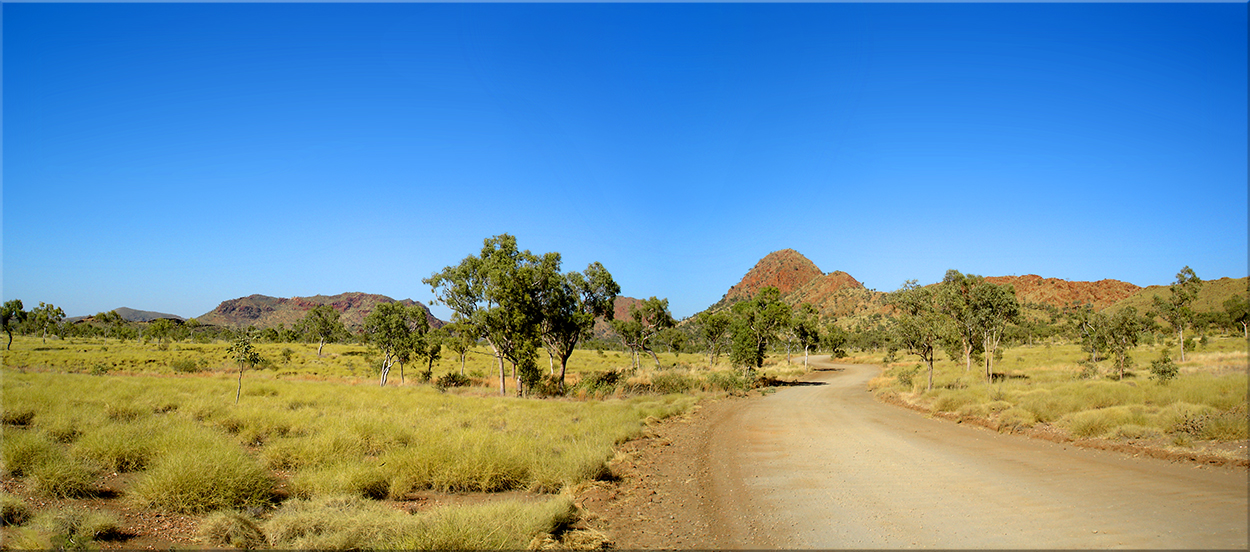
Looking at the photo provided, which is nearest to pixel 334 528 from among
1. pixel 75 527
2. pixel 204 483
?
pixel 204 483

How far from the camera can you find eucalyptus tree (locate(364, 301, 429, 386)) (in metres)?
34.7

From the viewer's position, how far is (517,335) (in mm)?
27266

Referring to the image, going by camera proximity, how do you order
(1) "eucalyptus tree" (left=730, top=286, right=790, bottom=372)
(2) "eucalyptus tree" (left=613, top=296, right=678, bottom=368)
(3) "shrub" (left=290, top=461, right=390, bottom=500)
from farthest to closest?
(2) "eucalyptus tree" (left=613, top=296, right=678, bottom=368) → (1) "eucalyptus tree" (left=730, top=286, right=790, bottom=372) → (3) "shrub" (left=290, top=461, right=390, bottom=500)

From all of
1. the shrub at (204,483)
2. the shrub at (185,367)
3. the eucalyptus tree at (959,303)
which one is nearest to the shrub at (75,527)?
the shrub at (204,483)

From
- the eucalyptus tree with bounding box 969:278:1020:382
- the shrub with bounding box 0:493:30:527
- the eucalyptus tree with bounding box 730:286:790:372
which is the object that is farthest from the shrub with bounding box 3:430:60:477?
the eucalyptus tree with bounding box 969:278:1020:382

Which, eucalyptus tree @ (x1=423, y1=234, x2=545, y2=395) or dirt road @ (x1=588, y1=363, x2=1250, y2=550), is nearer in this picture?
dirt road @ (x1=588, y1=363, x2=1250, y2=550)

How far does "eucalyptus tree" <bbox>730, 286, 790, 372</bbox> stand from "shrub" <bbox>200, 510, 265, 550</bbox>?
3193cm

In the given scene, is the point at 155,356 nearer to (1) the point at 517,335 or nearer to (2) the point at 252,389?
(2) the point at 252,389

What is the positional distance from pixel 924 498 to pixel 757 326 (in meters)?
30.7

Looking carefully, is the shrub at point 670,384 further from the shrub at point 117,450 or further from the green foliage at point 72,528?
the green foliage at point 72,528

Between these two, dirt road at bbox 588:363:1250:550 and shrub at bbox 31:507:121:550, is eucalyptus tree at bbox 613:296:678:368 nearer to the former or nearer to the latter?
dirt road at bbox 588:363:1250:550

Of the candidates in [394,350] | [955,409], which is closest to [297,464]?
[955,409]

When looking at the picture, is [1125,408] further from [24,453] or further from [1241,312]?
[1241,312]

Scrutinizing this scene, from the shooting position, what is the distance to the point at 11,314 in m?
72.4
